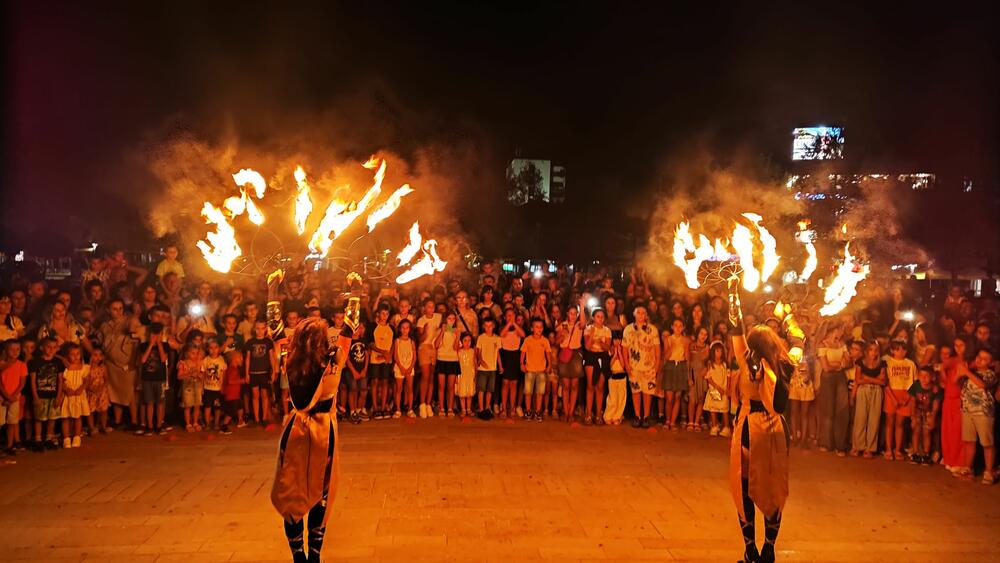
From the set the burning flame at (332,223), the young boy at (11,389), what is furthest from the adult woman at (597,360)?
the young boy at (11,389)

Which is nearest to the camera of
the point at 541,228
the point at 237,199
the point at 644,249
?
the point at 237,199

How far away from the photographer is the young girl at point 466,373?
9.47m

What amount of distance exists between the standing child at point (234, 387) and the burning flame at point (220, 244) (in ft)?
14.7

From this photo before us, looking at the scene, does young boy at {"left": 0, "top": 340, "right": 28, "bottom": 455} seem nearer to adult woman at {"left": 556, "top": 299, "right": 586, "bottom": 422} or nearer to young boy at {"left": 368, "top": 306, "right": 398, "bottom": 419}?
young boy at {"left": 368, "top": 306, "right": 398, "bottom": 419}

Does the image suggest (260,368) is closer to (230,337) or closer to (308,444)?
(230,337)

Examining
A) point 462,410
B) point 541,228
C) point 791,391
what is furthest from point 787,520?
point 541,228

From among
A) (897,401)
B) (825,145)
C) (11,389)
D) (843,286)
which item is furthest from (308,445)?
(825,145)

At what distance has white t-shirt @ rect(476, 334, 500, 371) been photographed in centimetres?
950

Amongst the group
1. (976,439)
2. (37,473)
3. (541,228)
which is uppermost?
(541,228)

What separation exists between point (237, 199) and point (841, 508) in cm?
618

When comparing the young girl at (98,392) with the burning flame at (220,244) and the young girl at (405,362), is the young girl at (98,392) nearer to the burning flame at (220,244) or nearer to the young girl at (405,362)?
the young girl at (405,362)

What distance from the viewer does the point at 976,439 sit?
7160 mm

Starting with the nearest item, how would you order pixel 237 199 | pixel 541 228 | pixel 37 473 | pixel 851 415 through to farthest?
pixel 237 199
pixel 37 473
pixel 851 415
pixel 541 228

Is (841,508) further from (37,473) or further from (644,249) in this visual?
(644,249)
